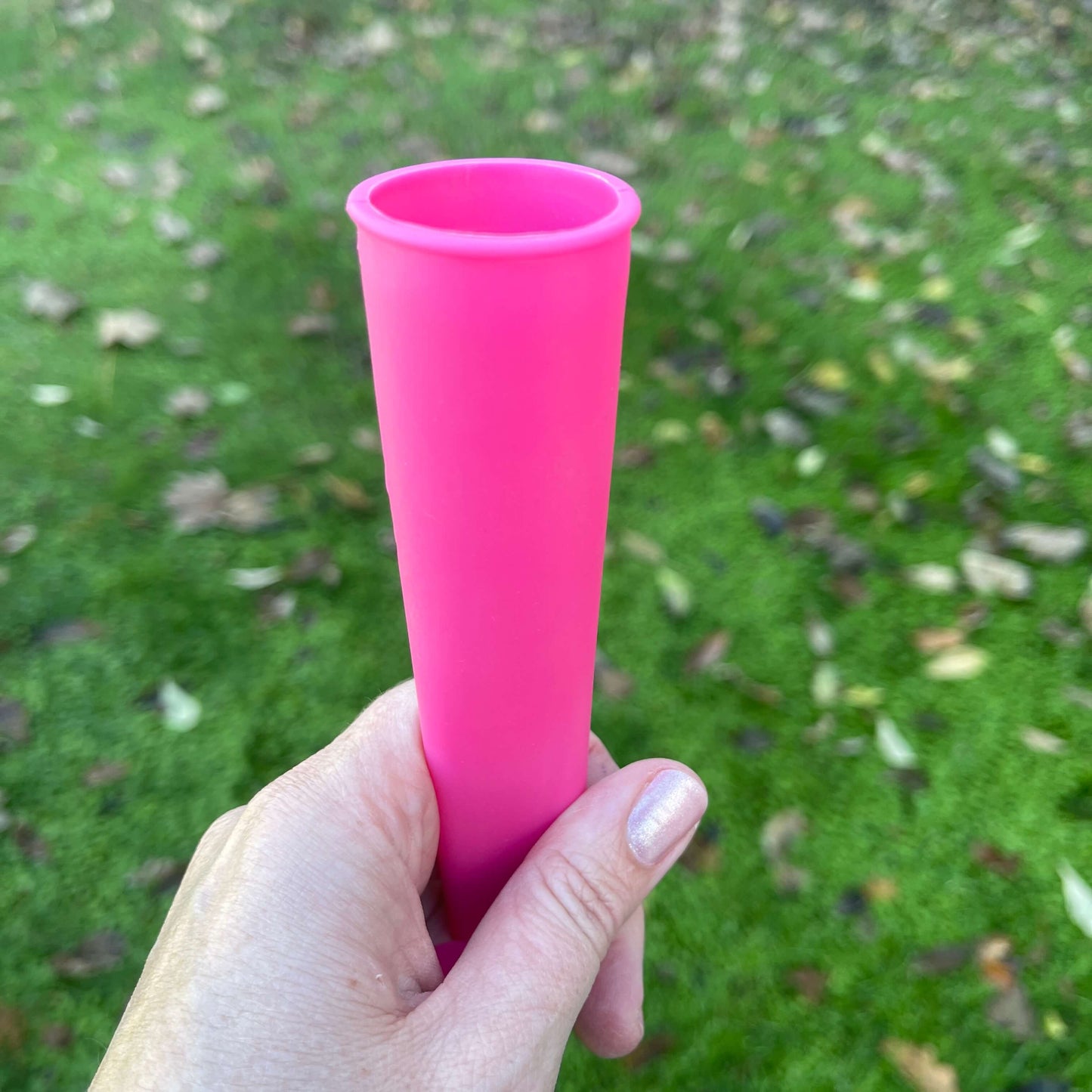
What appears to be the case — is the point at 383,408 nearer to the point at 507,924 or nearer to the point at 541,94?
the point at 507,924

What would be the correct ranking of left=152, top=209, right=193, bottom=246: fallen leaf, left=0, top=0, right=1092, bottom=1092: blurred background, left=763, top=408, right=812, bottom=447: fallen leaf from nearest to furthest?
left=0, top=0, right=1092, bottom=1092: blurred background, left=763, top=408, right=812, bottom=447: fallen leaf, left=152, top=209, right=193, bottom=246: fallen leaf

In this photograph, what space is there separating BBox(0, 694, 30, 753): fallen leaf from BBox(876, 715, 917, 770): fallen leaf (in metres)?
1.67

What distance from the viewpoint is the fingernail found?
106 cm

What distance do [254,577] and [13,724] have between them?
0.53m

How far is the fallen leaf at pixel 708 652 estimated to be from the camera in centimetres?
184

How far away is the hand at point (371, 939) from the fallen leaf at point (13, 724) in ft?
2.78

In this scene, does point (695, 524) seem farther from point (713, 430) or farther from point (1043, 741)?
point (1043, 741)

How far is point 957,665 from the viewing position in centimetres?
181

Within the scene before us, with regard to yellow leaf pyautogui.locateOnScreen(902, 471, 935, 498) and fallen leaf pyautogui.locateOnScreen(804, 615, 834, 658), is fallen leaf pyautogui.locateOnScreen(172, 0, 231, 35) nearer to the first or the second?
yellow leaf pyautogui.locateOnScreen(902, 471, 935, 498)

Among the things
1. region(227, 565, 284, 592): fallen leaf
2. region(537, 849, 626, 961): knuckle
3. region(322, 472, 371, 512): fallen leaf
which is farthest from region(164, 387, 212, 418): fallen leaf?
region(537, 849, 626, 961): knuckle

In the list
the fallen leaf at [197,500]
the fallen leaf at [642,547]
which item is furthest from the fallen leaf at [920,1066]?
the fallen leaf at [197,500]

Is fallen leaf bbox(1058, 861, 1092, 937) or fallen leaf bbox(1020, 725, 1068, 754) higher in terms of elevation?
fallen leaf bbox(1020, 725, 1068, 754)

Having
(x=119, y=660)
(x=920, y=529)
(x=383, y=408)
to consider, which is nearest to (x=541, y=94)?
(x=920, y=529)

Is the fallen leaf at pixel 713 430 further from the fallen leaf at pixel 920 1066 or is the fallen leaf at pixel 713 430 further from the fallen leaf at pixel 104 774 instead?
the fallen leaf at pixel 104 774
